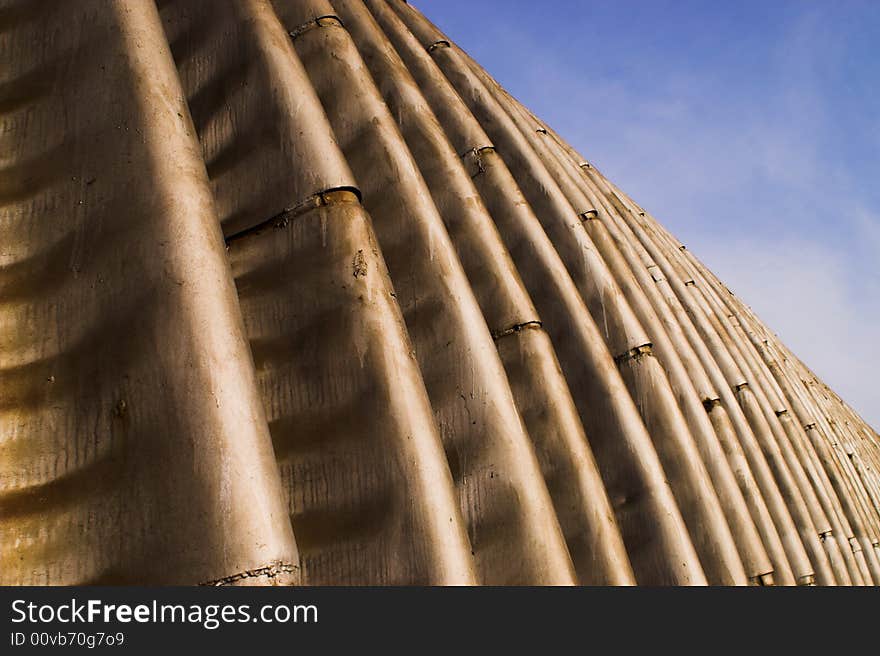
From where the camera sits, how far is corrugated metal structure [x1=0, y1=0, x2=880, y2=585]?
10.4ft

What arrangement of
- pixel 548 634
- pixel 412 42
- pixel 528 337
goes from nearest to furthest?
pixel 548 634 → pixel 528 337 → pixel 412 42

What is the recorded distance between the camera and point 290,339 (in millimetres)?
4125

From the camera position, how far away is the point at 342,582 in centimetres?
371

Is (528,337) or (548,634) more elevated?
A: (528,337)

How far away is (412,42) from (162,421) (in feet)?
17.5

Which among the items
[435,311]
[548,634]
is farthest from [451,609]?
[435,311]

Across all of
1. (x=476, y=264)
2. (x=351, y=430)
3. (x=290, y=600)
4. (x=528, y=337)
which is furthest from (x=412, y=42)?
(x=290, y=600)

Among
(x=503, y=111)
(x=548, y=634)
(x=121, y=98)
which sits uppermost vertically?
(x=503, y=111)

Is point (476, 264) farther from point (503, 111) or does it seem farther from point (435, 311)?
point (503, 111)

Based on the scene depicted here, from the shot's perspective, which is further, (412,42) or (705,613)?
(412,42)

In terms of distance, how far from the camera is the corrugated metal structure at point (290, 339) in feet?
10.4

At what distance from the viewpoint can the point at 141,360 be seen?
3273mm

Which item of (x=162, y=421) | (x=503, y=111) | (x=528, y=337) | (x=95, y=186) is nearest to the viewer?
(x=162, y=421)

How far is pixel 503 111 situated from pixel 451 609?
5808 millimetres
